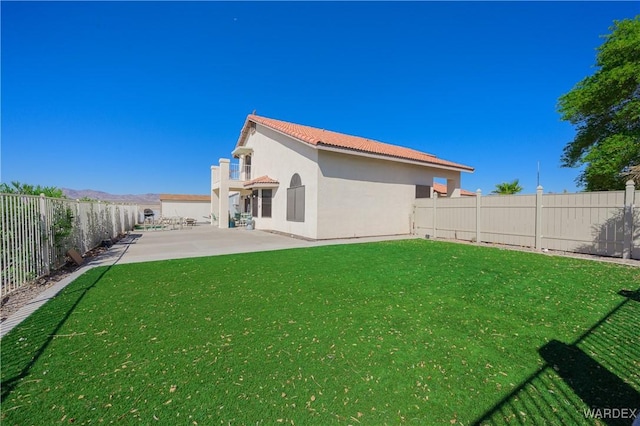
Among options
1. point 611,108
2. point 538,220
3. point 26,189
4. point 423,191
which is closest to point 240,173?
point 423,191

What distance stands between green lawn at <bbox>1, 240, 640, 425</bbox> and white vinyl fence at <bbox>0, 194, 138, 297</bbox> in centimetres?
115

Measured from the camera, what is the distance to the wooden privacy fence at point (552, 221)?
27.0 feet

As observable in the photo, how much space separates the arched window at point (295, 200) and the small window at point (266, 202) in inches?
105

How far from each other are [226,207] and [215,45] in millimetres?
10924

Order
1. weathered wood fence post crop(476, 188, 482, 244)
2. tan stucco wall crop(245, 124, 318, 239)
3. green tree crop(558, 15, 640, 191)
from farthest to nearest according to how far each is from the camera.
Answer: green tree crop(558, 15, 640, 191), tan stucco wall crop(245, 124, 318, 239), weathered wood fence post crop(476, 188, 482, 244)

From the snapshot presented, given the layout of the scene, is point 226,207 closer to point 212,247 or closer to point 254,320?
point 212,247

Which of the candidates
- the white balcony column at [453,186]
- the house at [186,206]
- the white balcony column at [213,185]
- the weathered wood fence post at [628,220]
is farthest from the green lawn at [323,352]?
the house at [186,206]

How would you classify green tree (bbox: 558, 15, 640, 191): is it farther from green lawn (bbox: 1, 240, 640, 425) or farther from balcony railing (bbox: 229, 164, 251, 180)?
balcony railing (bbox: 229, 164, 251, 180)

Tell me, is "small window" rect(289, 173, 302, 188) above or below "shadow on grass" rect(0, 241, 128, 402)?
above

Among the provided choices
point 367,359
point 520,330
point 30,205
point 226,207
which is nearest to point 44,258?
point 30,205

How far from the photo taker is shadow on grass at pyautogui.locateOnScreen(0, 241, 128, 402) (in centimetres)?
263

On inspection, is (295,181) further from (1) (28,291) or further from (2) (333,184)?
(1) (28,291)

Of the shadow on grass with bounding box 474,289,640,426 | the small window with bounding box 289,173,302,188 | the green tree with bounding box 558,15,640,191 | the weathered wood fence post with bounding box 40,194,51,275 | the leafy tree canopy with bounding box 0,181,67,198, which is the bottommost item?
the shadow on grass with bounding box 474,289,640,426

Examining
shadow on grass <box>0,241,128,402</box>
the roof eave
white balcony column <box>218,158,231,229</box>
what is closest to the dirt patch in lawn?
shadow on grass <box>0,241,128,402</box>
